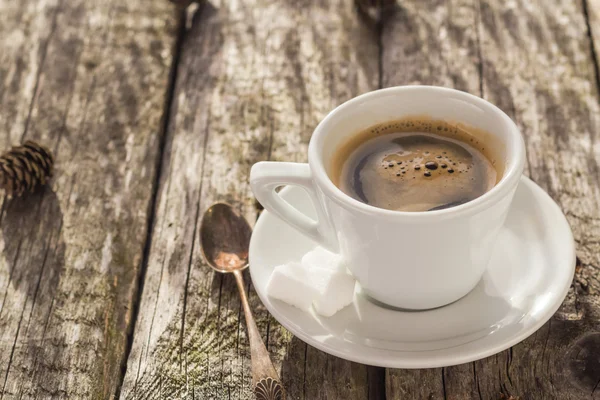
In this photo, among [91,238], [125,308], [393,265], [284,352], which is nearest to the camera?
[393,265]

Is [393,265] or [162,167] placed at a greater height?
[393,265]

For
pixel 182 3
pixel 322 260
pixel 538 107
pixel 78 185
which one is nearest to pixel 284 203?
pixel 322 260

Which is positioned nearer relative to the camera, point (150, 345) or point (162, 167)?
point (150, 345)

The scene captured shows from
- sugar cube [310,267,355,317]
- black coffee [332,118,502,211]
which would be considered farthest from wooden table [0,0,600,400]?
black coffee [332,118,502,211]

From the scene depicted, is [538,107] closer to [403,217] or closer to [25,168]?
[403,217]

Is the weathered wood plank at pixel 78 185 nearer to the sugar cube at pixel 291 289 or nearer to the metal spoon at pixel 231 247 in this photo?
the metal spoon at pixel 231 247

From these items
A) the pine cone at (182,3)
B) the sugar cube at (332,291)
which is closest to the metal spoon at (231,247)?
the sugar cube at (332,291)

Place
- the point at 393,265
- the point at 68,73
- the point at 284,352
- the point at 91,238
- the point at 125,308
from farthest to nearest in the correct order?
the point at 68,73
the point at 91,238
the point at 125,308
the point at 284,352
the point at 393,265

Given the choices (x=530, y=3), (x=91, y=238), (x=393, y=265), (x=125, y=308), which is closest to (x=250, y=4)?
(x=530, y=3)

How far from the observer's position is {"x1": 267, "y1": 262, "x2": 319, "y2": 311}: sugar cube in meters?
1.11

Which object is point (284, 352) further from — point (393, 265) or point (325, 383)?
point (393, 265)

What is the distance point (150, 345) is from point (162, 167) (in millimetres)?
462

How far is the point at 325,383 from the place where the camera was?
44.9 inches

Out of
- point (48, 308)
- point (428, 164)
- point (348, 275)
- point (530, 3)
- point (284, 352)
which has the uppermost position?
point (530, 3)
